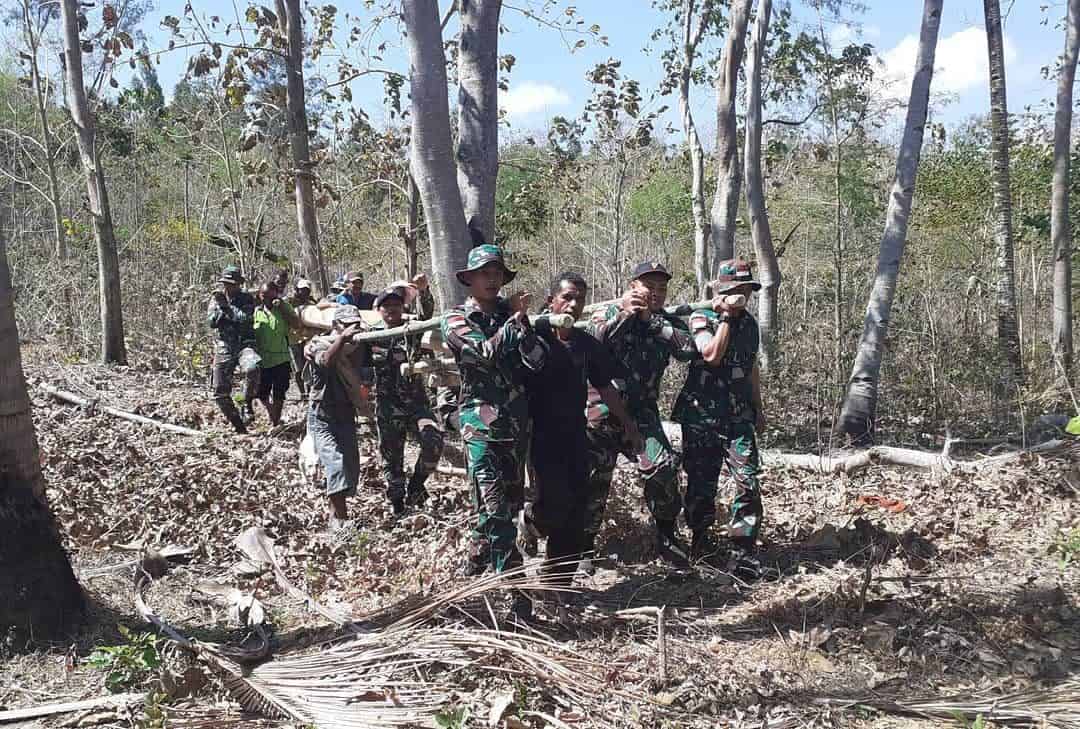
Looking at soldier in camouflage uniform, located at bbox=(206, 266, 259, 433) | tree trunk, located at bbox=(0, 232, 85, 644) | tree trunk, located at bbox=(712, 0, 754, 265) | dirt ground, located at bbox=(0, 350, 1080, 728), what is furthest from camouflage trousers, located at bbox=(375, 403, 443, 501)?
tree trunk, located at bbox=(712, 0, 754, 265)

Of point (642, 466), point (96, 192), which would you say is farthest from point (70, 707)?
point (96, 192)

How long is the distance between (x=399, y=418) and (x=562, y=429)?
7.54 ft

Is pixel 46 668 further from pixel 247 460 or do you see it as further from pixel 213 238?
pixel 213 238

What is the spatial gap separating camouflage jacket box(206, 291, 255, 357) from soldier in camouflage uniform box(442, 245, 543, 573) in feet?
18.0

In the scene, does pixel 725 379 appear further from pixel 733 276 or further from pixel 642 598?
pixel 642 598

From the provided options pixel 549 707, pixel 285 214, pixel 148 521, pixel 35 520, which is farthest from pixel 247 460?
pixel 285 214

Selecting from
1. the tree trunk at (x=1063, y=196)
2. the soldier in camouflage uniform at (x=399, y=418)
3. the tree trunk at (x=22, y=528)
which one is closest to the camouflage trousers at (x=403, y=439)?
the soldier in camouflage uniform at (x=399, y=418)

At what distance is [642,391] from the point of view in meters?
5.33

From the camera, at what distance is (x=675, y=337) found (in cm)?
525

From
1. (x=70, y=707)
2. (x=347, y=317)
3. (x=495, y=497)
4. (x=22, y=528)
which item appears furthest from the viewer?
(x=347, y=317)

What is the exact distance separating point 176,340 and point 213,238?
367 cm

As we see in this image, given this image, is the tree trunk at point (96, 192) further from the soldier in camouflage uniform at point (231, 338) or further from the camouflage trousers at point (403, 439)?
the camouflage trousers at point (403, 439)

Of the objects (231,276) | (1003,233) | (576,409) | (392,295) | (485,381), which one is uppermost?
(231,276)

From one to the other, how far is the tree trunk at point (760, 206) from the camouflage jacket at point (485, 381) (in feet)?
22.8
